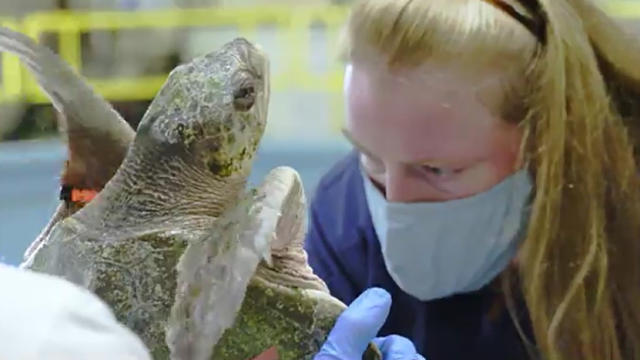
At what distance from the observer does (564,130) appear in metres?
0.95

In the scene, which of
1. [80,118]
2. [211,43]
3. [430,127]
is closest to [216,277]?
[80,118]

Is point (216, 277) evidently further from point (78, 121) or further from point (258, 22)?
point (258, 22)

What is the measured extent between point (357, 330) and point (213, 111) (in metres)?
0.20

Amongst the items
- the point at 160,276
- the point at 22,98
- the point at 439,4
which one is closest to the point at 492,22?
the point at 439,4

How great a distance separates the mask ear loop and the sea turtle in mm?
326

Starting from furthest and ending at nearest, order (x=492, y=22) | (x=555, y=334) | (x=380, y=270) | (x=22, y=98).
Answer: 1. (x=22, y=98)
2. (x=380, y=270)
3. (x=555, y=334)
4. (x=492, y=22)

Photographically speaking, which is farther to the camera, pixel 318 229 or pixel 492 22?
pixel 318 229

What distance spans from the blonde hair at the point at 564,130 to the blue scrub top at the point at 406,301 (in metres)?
0.07

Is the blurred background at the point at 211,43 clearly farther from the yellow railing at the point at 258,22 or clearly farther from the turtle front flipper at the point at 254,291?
the turtle front flipper at the point at 254,291

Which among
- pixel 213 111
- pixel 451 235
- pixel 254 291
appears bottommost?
pixel 451 235

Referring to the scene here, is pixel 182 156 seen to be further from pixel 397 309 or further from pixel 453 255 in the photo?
pixel 397 309

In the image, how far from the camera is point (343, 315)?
711 millimetres

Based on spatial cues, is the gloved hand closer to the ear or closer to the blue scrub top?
the ear

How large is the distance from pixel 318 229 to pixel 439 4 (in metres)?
0.40
